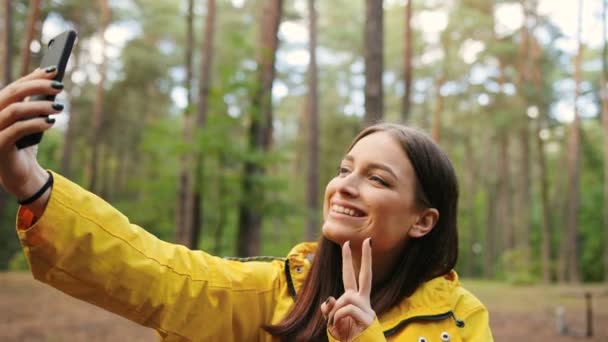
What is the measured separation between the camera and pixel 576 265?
2238 cm

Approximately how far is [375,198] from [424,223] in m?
0.27

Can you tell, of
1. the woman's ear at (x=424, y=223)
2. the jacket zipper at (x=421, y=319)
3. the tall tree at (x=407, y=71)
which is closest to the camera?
the jacket zipper at (x=421, y=319)

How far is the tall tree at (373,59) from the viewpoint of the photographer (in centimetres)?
668

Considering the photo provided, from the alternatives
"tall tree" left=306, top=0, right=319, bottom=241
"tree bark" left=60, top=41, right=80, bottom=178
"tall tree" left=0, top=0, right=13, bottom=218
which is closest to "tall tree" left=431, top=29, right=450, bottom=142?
"tall tree" left=306, top=0, right=319, bottom=241

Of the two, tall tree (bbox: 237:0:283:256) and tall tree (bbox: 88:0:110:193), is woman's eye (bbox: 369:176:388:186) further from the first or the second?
tall tree (bbox: 88:0:110:193)

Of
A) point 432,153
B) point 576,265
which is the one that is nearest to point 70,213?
point 432,153

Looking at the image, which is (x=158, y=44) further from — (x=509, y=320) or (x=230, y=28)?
(x=509, y=320)

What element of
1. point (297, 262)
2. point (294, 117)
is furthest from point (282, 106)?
point (297, 262)

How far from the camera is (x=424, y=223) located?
76.9 inches

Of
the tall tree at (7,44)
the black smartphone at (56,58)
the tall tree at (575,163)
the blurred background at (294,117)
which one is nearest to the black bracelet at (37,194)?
the black smartphone at (56,58)

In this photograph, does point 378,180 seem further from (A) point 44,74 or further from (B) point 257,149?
(B) point 257,149

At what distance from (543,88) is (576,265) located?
23.0 ft

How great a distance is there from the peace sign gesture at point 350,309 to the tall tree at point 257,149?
8456 millimetres

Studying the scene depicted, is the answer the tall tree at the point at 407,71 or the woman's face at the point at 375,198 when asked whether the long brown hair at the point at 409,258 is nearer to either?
the woman's face at the point at 375,198
